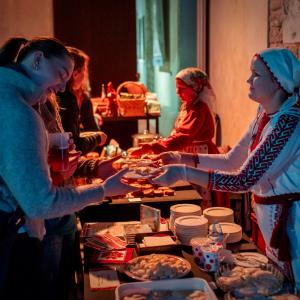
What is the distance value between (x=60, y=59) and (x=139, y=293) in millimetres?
880

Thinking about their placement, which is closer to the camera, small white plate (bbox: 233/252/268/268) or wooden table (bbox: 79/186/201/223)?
small white plate (bbox: 233/252/268/268)

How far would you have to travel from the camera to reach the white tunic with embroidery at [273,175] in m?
2.01

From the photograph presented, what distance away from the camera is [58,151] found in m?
2.10

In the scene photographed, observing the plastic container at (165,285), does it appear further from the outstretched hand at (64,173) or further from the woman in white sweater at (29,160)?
the outstretched hand at (64,173)

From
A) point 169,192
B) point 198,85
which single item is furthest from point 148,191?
point 198,85

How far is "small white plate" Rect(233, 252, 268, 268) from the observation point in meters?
1.93

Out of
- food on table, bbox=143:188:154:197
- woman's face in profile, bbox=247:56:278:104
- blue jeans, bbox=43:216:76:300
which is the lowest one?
blue jeans, bbox=43:216:76:300

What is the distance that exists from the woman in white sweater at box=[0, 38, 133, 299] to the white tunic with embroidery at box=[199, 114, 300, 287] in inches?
19.1

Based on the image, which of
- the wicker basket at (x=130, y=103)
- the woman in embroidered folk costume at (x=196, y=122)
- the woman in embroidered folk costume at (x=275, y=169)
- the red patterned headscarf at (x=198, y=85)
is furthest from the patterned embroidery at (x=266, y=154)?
the wicker basket at (x=130, y=103)

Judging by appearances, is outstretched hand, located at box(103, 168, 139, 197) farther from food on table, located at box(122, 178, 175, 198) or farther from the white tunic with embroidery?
food on table, located at box(122, 178, 175, 198)

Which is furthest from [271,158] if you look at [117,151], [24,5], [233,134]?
[24,5]

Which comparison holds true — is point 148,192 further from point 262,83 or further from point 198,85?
point 198,85

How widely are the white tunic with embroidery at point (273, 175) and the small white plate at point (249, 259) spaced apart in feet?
0.40

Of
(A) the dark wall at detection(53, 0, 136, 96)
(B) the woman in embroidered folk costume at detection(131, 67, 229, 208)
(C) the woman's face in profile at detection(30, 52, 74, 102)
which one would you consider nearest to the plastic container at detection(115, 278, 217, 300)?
(C) the woman's face in profile at detection(30, 52, 74, 102)
